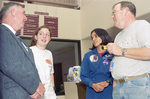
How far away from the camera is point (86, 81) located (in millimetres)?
1956

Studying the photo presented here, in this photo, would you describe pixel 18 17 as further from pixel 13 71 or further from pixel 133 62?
pixel 133 62

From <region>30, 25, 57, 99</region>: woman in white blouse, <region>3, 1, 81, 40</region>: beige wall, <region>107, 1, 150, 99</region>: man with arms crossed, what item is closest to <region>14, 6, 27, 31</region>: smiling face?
<region>30, 25, 57, 99</region>: woman in white blouse

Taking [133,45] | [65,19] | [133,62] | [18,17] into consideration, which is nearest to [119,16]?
[133,45]

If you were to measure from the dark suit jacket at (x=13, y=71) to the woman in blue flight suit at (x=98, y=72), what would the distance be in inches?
34.9

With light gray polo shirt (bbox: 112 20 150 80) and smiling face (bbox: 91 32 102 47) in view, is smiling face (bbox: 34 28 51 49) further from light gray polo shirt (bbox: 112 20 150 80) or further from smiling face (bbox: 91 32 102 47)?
light gray polo shirt (bbox: 112 20 150 80)

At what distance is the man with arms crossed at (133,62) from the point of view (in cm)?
119

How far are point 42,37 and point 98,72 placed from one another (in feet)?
2.52

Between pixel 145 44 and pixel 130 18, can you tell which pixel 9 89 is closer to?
pixel 145 44

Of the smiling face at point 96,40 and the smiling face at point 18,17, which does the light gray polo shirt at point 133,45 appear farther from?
the smiling face at point 18,17

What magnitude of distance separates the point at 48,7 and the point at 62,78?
184cm

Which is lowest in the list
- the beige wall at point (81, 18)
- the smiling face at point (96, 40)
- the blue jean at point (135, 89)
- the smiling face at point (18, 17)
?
the blue jean at point (135, 89)

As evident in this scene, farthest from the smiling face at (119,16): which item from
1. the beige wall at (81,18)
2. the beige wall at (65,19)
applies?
the beige wall at (65,19)

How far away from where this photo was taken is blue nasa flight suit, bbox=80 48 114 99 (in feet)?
6.22

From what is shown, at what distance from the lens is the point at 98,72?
1.93 metres
